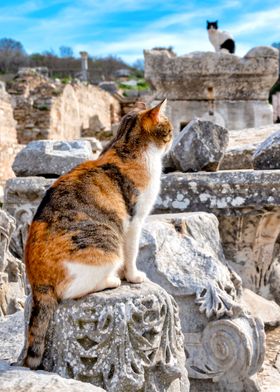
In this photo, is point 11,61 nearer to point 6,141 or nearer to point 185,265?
point 6,141

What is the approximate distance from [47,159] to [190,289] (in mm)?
2305

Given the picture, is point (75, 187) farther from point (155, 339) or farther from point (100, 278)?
point (155, 339)

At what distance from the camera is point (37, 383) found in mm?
2121

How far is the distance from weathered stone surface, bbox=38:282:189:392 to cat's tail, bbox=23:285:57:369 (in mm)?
28

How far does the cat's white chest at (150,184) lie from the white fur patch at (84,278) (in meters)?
0.33

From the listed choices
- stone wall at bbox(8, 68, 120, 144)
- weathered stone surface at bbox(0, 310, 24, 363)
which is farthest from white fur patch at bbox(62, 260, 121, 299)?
stone wall at bbox(8, 68, 120, 144)

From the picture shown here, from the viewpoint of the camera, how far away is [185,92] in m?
12.8

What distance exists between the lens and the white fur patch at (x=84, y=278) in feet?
8.17

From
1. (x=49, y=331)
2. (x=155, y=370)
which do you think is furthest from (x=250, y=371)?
(x=49, y=331)

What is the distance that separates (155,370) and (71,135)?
20.2m

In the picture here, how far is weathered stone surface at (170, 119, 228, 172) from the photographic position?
15.6 ft

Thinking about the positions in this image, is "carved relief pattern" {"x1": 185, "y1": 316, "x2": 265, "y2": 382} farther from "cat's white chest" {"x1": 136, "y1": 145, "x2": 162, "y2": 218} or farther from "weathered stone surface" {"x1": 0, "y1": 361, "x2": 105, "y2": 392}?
"weathered stone surface" {"x1": 0, "y1": 361, "x2": 105, "y2": 392}

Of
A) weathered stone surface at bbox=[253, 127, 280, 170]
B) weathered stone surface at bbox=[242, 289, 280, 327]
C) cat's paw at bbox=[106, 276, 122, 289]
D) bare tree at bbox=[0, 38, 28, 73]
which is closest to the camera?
cat's paw at bbox=[106, 276, 122, 289]

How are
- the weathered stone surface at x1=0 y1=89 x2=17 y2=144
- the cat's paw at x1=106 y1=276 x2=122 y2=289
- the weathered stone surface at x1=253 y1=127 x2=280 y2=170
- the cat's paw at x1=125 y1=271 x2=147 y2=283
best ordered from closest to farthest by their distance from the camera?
the cat's paw at x1=106 y1=276 x2=122 y2=289 < the cat's paw at x1=125 y1=271 x2=147 y2=283 < the weathered stone surface at x1=253 y1=127 x2=280 y2=170 < the weathered stone surface at x1=0 y1=89 x2=17 y2=144
